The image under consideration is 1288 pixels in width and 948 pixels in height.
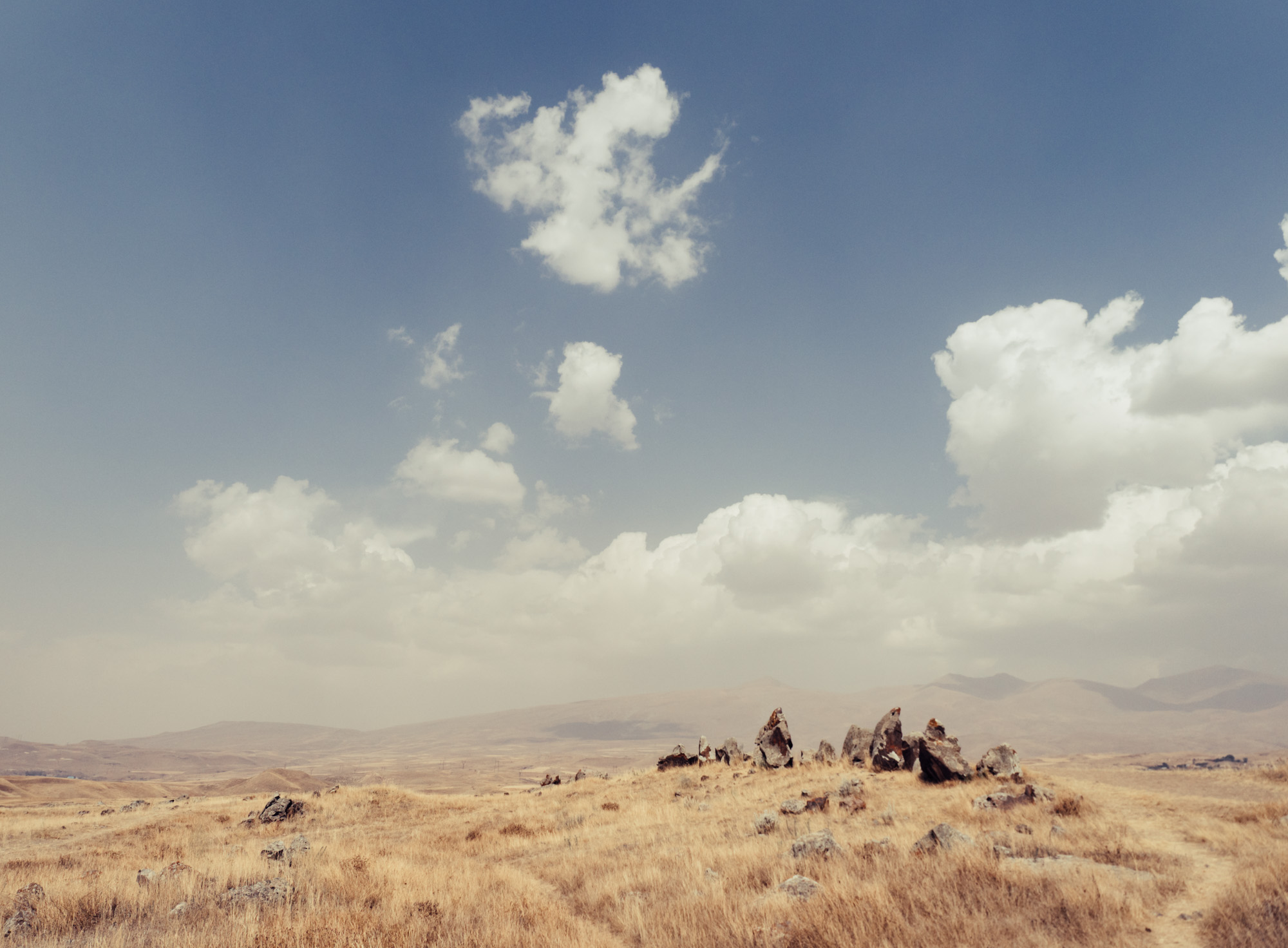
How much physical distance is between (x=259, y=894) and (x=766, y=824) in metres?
12.4

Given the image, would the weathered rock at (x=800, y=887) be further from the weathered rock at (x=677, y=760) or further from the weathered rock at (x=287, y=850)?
the weathered rock at (x=677, y=760)

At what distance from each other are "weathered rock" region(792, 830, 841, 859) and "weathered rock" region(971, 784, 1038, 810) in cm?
642

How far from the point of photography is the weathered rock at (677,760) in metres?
37.2

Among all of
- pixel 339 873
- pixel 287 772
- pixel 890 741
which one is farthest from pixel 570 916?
pixel 287 772

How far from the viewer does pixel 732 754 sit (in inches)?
1469

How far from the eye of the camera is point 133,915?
10555mm

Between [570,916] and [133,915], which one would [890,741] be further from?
[133,915]

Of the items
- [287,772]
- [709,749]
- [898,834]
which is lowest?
[287,772]

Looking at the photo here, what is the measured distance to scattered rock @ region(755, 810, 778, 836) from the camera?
17.1 meters

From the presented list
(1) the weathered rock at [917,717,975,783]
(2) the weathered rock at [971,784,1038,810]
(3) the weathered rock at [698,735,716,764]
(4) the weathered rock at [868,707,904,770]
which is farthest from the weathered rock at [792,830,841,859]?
(3) the weathered rock at [698,735,716,764]

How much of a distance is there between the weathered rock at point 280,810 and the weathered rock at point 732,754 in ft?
73.0

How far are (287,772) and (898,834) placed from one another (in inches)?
5265

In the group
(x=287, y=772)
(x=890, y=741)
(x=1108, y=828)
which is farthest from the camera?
(x=287, y=772)

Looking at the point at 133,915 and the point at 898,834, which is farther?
the point at 898,834
